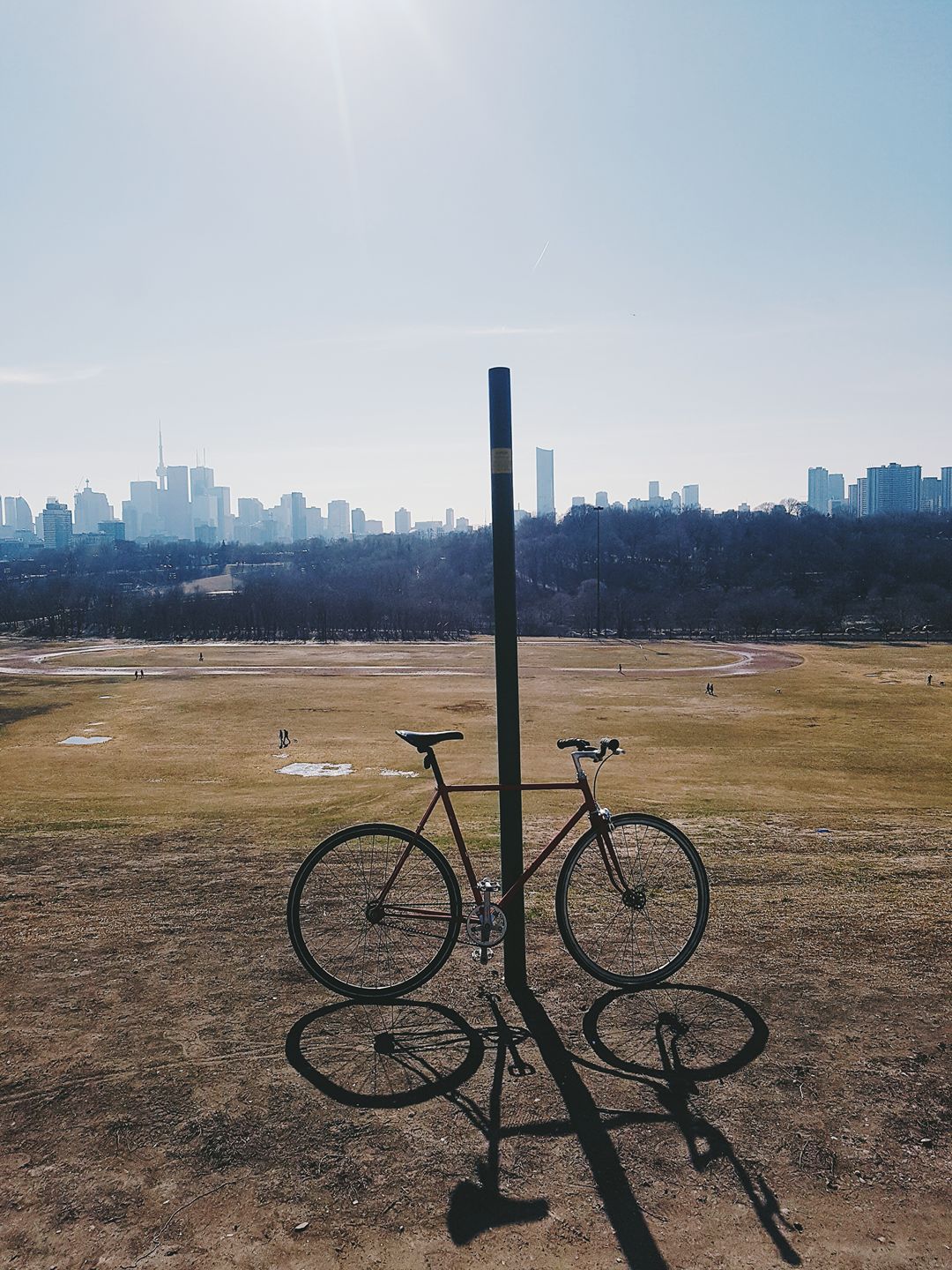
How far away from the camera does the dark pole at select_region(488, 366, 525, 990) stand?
16.4 ft

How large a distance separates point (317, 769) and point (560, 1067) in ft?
76.5

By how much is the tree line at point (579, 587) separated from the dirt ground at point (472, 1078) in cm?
8038

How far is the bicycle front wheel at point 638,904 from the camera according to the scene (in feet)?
16.3

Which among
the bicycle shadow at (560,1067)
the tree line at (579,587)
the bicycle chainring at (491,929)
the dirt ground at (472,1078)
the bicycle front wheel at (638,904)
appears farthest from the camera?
the tree line at (579,587)

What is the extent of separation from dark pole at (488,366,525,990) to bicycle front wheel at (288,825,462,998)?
14.3 inches

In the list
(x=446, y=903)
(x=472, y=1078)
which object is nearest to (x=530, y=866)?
(x=446, y=903)

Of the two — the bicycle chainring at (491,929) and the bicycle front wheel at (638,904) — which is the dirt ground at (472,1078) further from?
the bicycle chainring at (491,929)

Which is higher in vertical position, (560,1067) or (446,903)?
(446,903)

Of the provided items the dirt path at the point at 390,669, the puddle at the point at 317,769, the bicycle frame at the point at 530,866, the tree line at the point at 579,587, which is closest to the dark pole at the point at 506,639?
the bicycle frame at the point at 530,866

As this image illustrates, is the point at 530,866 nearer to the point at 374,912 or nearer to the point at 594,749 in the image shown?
the point at 594,749

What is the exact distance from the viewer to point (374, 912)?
5.05 m

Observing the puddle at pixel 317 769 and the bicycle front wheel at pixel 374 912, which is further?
the puddle at pixel 317 769

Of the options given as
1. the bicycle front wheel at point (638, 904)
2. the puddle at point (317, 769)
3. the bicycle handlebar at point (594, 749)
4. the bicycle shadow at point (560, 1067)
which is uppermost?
the bicycle handlebar at point (594, 749)

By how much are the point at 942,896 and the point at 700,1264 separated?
4.02m
